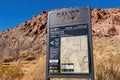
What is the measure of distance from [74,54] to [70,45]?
27 centimetres

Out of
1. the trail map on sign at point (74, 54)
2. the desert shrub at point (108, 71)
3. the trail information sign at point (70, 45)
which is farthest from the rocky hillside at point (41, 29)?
the trail map on sign at point (74, 54)

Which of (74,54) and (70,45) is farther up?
(70,45)

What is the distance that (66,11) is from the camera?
320 inches

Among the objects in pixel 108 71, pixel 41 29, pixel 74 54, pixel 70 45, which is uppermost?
pixel 41 29

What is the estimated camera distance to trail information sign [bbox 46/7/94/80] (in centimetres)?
751

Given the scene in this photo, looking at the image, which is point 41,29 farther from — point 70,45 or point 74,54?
point 74,54

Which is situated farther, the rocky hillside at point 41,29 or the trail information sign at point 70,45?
the rocky hillside at point 41,29

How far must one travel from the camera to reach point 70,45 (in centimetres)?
782

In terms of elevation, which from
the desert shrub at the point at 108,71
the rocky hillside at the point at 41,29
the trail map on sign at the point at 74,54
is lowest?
the desert shrub at the point at 108,71

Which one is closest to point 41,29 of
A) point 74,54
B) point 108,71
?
point 108,71

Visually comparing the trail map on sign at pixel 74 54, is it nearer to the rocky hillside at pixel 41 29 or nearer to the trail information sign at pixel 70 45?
the trail information sign at pixel 70 45

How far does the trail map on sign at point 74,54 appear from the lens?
7512 millimetres

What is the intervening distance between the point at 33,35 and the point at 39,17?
15017 mm

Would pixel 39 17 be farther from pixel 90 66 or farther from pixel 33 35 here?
pixel 90 66
